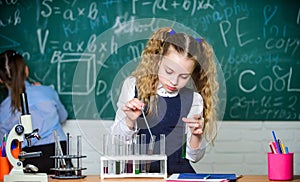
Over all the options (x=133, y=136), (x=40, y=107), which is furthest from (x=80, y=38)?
(x=133, y=136)

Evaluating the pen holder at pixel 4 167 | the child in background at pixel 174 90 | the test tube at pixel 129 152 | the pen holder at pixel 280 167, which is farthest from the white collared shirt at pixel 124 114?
the pen holder at pixel 4 167

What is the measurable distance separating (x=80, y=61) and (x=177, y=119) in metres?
1.37

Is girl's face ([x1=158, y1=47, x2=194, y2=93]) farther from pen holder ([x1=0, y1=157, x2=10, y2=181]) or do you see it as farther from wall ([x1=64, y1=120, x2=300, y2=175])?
wall ([x1=64, y1=120, x2=300, y2=175])

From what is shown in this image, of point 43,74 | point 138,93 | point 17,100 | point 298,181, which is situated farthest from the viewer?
point 43,74

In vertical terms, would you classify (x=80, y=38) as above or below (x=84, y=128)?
above

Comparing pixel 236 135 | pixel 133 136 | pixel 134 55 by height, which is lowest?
pixel 236 135

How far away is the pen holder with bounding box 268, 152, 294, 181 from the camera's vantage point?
8.14 feet

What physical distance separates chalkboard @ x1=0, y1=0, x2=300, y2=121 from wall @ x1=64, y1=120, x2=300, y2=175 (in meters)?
Answer: 0.05

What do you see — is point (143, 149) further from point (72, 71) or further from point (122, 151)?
point (72, 71)

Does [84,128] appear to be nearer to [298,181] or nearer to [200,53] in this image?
[200,53]

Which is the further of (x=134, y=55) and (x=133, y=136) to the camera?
(x=134, y=55)

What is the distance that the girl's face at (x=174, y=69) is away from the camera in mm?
2783

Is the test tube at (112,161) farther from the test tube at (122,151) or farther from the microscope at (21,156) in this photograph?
the microscope at (21,156)

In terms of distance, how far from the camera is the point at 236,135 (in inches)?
162
